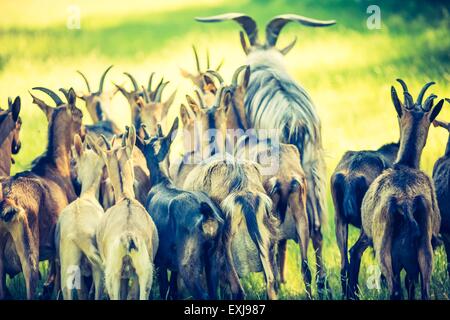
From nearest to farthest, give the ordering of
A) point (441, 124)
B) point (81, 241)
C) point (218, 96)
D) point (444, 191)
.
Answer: point (81, 241), point (444, 191), point (441, 124), point (218, 96)

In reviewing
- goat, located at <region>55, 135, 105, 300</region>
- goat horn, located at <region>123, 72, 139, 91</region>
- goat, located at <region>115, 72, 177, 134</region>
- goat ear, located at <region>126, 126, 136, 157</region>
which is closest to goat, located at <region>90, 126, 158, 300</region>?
goat, located at <region>55, 135, 105, 300</region>

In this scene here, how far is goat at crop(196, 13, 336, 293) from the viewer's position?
44.2 ft

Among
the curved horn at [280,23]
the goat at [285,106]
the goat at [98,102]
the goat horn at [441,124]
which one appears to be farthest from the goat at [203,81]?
the goat horn at [441,124]

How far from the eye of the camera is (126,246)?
11.6 m

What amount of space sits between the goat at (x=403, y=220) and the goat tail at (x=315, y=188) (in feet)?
2.51

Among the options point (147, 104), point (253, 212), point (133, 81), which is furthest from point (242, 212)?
point (133, 81)

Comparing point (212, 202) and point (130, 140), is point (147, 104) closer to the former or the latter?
point (130, 140)

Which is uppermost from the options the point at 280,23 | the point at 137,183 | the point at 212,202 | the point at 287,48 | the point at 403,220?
the point at 280,23

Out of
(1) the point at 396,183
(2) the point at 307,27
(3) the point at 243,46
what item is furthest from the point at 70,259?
(2) the point at 307,27

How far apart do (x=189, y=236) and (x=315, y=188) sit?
2.08m

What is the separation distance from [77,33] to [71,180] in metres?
3.29

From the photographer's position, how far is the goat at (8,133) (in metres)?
13.4

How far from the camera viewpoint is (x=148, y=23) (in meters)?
16.6

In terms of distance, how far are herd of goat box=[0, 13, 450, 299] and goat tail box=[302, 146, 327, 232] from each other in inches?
0.5
